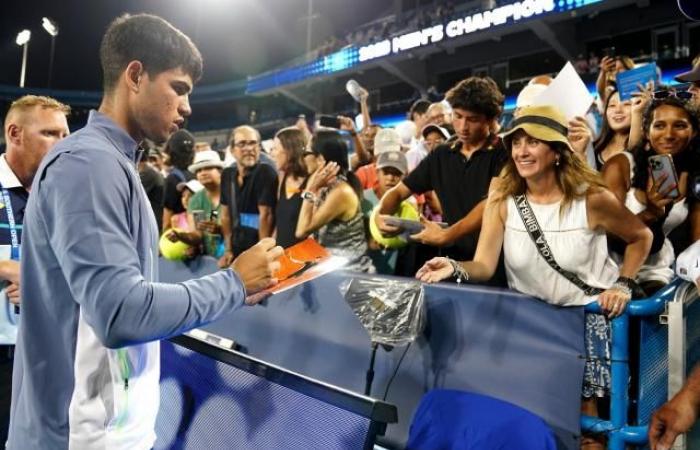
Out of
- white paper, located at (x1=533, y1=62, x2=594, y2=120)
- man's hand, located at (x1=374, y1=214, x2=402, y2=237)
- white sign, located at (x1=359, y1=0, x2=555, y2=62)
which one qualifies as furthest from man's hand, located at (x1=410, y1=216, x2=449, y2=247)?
Result: white sign, located at (x1=359, y1=0, x2=555, y2=62)

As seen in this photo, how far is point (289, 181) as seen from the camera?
435 cm

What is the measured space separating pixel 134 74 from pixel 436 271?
4.94ft

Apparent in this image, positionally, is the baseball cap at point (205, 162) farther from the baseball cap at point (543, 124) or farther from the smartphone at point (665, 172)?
the smartphone at point (665, 172)

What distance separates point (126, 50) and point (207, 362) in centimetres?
112

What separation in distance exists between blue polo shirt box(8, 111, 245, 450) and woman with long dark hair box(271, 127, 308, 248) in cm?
273

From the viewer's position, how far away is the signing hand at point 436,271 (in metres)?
2.35

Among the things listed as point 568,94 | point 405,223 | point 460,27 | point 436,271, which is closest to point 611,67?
point 568,94

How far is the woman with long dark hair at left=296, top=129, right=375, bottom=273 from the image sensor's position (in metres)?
3.75

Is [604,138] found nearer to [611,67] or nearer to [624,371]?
[611,67]

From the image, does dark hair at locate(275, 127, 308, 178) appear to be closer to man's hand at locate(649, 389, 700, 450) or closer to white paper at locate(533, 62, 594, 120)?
white paper at locate(533, 62, 594, 120)

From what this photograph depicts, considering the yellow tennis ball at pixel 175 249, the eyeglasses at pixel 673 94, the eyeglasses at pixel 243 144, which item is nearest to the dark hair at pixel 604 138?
the eyeglasses at pixel 673 94

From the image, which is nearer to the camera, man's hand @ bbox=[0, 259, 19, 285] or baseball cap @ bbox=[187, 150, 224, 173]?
man's hand @ bbox=[0, 259, 19, 285]

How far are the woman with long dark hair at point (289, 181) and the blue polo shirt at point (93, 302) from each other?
2726mm

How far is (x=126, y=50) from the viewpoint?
1350 millimetres
